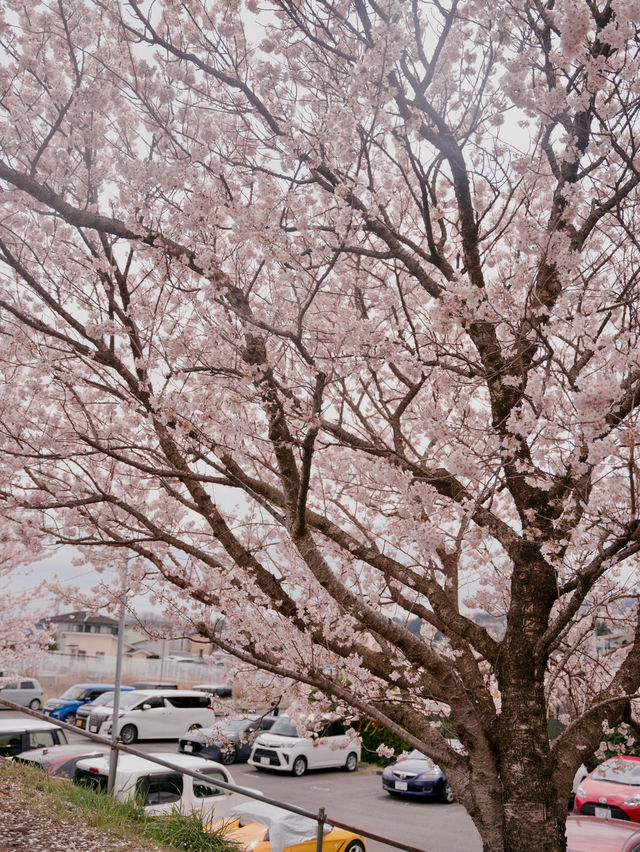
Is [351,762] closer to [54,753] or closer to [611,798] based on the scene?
[611,798]

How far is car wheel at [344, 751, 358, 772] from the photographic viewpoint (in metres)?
18.3

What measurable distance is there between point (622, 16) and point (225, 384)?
361 cm

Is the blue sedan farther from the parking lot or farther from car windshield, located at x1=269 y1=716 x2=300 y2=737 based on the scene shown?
car windshield, located at x1=269 y1=716 x2=300 y2=737

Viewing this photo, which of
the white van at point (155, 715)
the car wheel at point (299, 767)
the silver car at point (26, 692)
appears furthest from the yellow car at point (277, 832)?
the silver car at point (26, 692)

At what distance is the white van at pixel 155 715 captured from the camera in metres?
18.1

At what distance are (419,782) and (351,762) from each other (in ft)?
15.3

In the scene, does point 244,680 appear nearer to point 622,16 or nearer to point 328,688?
point 328,688

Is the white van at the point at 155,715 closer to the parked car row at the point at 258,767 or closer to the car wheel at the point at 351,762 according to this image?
the parked car row at the point at 258,767

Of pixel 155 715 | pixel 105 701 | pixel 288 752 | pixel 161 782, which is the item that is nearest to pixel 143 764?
pixel 161 782

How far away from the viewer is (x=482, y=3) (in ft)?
13.2

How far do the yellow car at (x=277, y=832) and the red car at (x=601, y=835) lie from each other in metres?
2.45

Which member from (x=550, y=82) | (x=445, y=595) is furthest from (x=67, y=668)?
(x=550, y=82)

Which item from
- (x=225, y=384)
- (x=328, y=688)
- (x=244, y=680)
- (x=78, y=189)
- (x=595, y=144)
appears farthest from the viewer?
(x=244, y=680)

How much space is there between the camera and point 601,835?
717 cm
